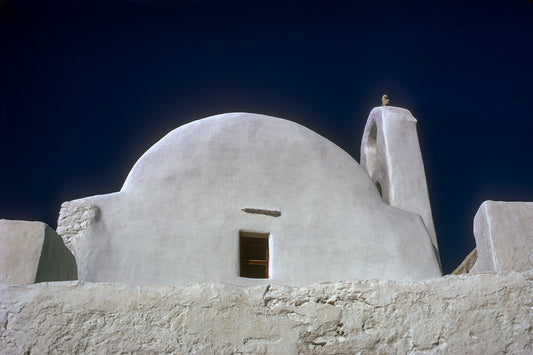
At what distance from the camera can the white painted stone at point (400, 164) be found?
29.8 ft

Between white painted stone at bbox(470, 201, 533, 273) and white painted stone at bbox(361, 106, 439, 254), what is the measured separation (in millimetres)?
4920

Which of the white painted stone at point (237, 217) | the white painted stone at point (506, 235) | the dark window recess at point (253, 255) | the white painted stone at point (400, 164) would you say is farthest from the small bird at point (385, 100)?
the white painted stone at point (506, 235)

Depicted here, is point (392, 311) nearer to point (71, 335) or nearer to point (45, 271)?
point (71, 335)

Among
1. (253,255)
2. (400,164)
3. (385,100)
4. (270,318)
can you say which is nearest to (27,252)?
(270,318)

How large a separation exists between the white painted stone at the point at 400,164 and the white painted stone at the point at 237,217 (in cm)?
103

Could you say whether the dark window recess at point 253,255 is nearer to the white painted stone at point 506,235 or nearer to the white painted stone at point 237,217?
the white painted stone at point 237,217

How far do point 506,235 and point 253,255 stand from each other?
154 inches

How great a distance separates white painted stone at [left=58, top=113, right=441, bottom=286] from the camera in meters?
6.46

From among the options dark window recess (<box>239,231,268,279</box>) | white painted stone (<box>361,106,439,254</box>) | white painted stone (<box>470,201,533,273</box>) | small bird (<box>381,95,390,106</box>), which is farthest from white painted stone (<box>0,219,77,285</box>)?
small bird (<box>381,95,390,106</box>)

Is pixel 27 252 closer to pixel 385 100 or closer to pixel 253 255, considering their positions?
pixel 253 255

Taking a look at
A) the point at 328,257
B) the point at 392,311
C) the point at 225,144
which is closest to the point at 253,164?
the point at 225,144

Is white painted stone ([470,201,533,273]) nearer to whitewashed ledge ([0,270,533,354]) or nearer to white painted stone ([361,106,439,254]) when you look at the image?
whitewashed ledge ([0,270,533,354])

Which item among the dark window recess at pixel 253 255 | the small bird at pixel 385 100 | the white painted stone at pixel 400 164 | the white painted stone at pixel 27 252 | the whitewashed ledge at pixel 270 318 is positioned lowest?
the whitewashed ledge at pixel 270 318

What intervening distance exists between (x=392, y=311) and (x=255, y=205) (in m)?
4.66
